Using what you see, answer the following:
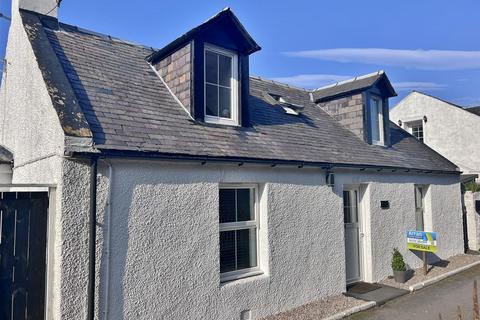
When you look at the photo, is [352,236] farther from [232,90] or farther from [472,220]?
[472,220]

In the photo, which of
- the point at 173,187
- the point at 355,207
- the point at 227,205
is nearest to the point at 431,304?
the point at 355,207

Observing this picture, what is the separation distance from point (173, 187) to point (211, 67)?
3.05m

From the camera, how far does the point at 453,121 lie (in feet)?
59.3

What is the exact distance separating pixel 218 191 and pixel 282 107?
4643 millimetres

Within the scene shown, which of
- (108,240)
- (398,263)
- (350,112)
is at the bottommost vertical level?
(398,263)

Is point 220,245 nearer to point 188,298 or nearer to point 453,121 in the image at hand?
point 188,298

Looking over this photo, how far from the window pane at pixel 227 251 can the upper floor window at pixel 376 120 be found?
21.5 feet

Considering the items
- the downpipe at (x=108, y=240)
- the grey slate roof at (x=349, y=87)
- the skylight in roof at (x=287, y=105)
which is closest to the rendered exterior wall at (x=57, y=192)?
the downpipe at (x=108, y=240)

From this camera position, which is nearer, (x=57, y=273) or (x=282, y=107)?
(x=57, y=273)

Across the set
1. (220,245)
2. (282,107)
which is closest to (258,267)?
(220,245)

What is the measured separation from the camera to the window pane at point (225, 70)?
7688mm

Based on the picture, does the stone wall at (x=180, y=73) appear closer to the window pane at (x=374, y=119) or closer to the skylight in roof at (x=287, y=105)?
the skylight in roof at (x=287, y=105)

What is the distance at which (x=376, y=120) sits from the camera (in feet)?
38.0

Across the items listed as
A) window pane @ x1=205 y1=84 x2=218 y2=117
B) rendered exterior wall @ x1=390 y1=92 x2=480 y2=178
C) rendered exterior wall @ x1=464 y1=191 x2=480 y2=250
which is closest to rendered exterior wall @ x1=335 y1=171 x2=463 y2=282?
rendered exterior wall @ x1=464 y1=191 x2=480 y2=250
